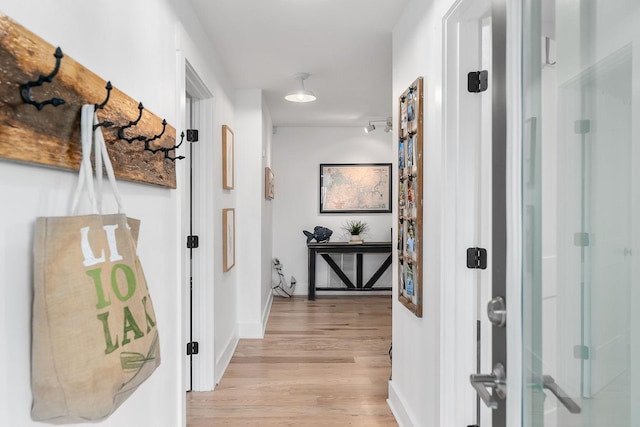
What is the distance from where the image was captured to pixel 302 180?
20.0 ft

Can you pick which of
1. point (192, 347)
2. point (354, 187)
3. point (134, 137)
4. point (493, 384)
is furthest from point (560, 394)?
point (354, 187)

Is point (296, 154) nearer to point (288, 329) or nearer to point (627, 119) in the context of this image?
point (288, 329)

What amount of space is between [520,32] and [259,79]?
10.2 ft

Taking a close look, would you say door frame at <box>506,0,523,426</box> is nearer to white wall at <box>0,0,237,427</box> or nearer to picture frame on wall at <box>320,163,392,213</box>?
white wall at <box>0,0,237,427</box>

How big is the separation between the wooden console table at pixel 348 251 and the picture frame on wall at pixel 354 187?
0.60 meters

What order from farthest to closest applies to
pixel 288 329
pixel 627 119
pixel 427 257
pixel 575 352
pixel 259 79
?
pixel 288 329, pixel 259 79, pixel 427 257, pixel 575 352, pixel 627 119

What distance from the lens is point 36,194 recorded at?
0.94 metres

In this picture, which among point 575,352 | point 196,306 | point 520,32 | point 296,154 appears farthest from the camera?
point 296,154

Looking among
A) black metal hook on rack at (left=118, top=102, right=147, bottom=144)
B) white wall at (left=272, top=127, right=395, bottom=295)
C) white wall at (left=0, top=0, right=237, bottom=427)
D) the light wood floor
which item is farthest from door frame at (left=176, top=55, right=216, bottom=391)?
white wall at (left=272, top=127, right=395, bottom=295)

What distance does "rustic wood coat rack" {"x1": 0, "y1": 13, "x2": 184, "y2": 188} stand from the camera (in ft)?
2.66

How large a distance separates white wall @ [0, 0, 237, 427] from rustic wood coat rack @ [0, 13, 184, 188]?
1.6 inches

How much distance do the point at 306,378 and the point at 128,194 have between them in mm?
2160

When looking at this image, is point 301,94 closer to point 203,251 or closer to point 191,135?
point 191,135

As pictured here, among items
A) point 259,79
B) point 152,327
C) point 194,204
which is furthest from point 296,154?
point 152,327
